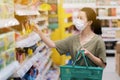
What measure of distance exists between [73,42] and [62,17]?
4.25 metres

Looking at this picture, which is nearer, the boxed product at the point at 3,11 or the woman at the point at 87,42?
the boxed product at the point at 3,11

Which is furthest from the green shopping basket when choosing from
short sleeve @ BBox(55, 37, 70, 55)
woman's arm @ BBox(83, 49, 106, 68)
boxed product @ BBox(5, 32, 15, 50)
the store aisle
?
the store aisle

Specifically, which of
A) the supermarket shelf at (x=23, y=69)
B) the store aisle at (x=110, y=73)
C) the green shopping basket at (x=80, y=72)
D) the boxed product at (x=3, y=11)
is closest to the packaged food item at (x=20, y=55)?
the supermarket shelf at (x=23, y=69)

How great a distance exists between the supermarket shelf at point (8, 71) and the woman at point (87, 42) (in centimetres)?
73

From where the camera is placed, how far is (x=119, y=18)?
7879 millimetres

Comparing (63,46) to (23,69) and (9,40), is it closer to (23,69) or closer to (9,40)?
(23,69)

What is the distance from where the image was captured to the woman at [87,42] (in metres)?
2.85

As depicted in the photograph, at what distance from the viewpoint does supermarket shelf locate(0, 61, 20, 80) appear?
2133 mm

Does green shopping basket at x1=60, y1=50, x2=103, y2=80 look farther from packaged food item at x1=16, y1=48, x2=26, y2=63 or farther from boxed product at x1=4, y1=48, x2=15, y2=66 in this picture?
packaged food item at x1=16, y1=48, x2=26, y2=63

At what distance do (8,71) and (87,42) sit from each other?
101cm

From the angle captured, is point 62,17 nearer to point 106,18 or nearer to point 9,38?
point 106,18

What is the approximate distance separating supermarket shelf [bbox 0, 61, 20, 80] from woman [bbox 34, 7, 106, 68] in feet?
2.39

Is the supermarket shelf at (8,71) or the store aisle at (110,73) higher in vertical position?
the supermarket shelf at (8,71)

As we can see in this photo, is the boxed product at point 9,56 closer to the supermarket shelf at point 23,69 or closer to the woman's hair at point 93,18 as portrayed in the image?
the supermarket shelf at point 23,69
